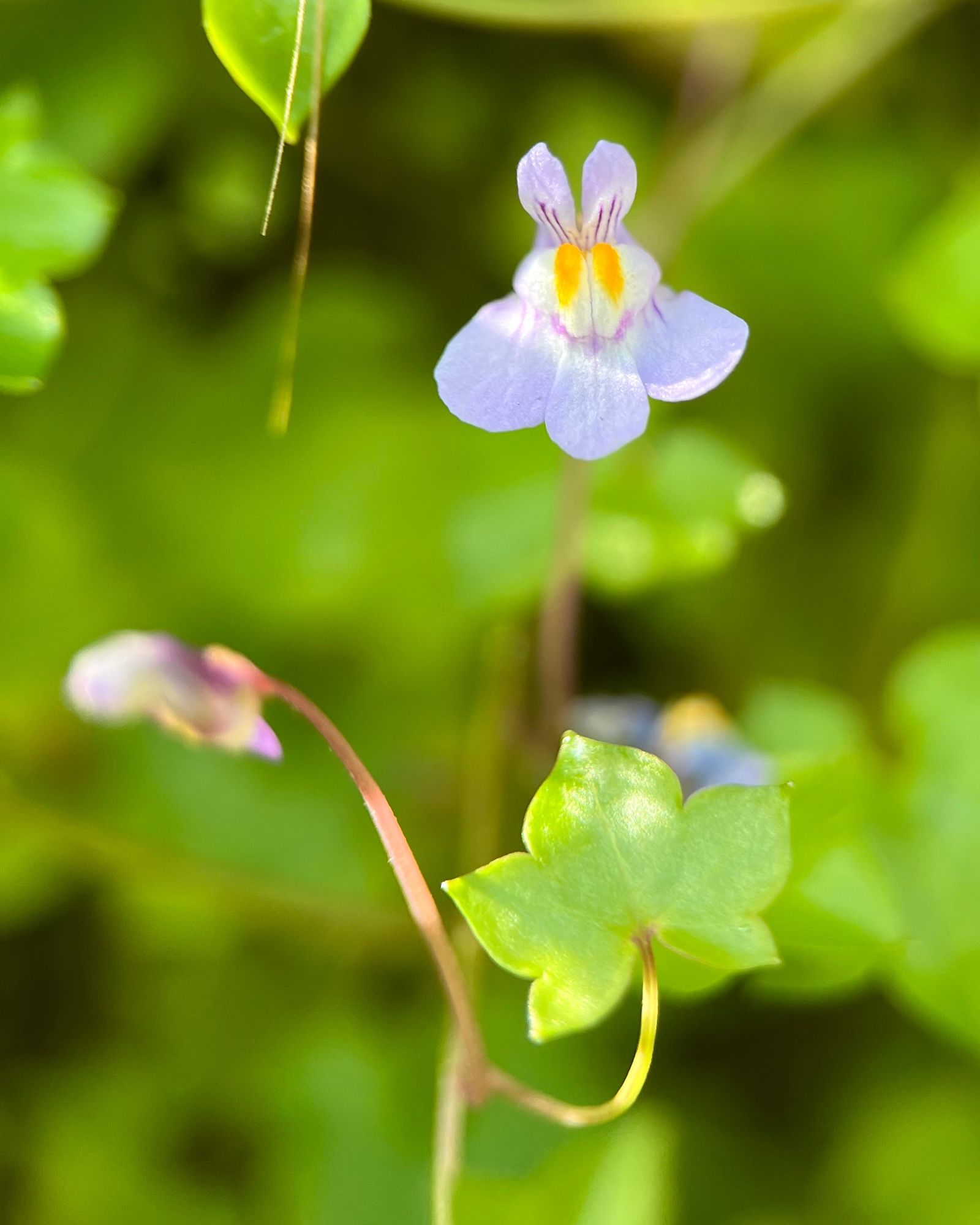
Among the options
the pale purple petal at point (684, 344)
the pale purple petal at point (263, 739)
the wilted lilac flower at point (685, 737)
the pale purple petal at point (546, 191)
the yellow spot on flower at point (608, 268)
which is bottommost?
the wilted lilac flower at point (685, 737)

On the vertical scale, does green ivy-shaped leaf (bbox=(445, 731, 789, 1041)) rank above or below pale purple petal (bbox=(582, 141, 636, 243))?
below

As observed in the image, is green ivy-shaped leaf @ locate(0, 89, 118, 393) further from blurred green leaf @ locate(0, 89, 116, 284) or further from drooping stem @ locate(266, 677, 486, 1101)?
drooping stem @ locate(266, 677, 486, 1101)

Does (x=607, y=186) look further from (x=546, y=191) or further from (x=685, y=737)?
(x=685, y=737)

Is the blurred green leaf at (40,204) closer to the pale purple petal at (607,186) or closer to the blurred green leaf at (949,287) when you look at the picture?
the pale purple petal at (607,186)

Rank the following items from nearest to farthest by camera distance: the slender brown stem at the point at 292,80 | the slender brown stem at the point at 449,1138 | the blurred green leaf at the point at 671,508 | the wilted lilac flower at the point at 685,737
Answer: the slender brown stem at the point at 292,80 → the slender brown stem at the point at 449,1138 → the wilted lilac flower at the point at 685,737 → the blurred green leaf at the point at 671,508

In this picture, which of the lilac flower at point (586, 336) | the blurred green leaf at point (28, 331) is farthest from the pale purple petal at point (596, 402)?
the blurred green leaf at point (28, 331)

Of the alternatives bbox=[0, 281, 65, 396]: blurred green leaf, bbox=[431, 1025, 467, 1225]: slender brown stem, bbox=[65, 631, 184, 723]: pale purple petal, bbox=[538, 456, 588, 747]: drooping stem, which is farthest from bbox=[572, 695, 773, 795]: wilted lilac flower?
bbox=[0, 281, 65, 396]: blurred green leaf

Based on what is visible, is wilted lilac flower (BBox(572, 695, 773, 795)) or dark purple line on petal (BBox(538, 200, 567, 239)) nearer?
dark purple line on petal (BBox(538, 200, 567, 239))

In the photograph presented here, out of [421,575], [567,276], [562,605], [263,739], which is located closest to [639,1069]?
[263,739]
